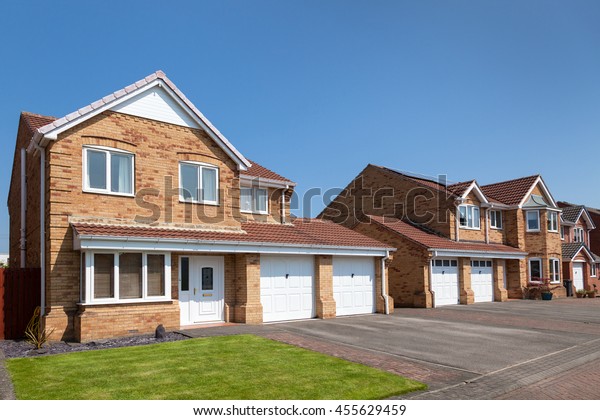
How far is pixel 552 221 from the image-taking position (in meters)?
35.0

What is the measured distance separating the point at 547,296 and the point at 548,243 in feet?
13.9

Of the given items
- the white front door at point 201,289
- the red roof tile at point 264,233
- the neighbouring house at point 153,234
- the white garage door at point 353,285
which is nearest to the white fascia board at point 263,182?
the neighbouring house at point 153,234

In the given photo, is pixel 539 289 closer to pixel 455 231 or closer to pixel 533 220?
pixel 533 220

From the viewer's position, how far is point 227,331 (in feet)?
47.5

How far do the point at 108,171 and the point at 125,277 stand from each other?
10.6 feet

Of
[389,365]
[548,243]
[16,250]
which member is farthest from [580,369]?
[548,243]

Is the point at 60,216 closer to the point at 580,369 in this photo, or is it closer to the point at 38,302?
the point at 38,302

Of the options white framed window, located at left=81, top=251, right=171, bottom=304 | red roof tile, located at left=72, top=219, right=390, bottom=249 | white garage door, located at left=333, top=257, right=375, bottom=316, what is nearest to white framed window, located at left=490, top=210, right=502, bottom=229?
red roof tile, located at left=72, top=219, right=390, bottom=249

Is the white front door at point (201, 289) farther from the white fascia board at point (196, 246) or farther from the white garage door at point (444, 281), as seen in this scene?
the white garage door at point (444, 281)

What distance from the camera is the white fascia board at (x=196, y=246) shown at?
13195mm

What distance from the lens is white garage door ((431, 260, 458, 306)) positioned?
25734 millimetres

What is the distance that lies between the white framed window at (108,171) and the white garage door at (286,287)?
5.27 m

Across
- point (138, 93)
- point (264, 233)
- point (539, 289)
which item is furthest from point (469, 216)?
point (138, 93)

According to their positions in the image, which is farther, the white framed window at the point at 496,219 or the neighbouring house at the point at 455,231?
the white framed window at the point at 496,219
